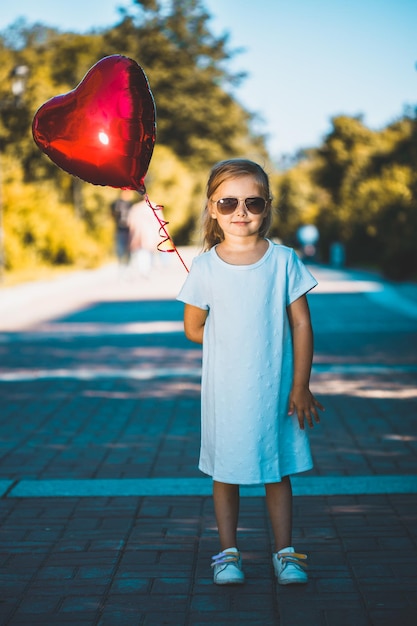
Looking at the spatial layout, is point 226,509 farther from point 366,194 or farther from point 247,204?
point 366,194

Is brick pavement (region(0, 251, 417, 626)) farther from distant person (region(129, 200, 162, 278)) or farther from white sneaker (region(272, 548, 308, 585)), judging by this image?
distant person (region(129, 200, 162, 278))

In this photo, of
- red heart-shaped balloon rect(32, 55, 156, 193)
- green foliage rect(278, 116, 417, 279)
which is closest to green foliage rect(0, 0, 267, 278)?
green foliage rect(278, 116, 417, 279)

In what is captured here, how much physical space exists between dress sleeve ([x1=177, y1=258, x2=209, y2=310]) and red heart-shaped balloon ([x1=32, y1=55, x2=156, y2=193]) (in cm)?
69

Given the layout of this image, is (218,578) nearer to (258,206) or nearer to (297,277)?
(297,277)

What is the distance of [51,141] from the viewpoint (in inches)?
161

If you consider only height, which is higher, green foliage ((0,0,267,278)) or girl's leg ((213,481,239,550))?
green foliage ((0,0,267,278))

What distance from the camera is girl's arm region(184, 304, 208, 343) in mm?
3611

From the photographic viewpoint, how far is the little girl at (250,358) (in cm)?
350

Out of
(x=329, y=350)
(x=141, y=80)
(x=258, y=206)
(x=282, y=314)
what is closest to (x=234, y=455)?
(x=282, y=314)

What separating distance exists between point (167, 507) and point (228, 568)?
1.15 meters

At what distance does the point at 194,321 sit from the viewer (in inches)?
143

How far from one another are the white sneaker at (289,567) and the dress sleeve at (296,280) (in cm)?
99

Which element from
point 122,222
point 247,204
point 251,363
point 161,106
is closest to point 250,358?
point 251,363

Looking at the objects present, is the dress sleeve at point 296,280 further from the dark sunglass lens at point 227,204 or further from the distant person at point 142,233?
the distant person at point 142,233
